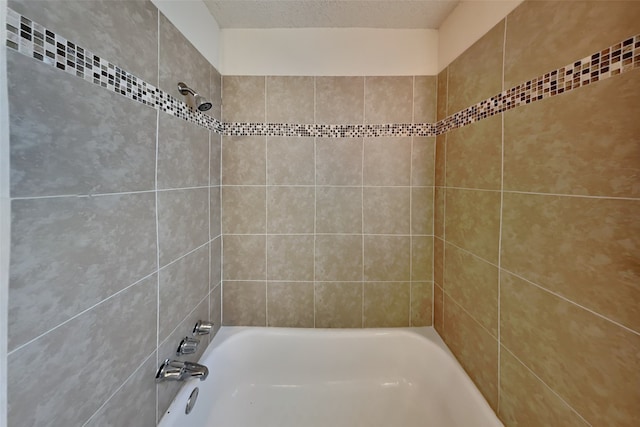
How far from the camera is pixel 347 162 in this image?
1.47m

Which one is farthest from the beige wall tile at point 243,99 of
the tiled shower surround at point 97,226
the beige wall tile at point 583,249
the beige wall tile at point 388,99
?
the beige wall tile at point 583,249

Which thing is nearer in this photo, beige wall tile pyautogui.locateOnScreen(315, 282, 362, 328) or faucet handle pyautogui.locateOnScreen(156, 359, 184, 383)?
faucet handle pyautogui.locateOnScreen(156, 359, 184, 383)

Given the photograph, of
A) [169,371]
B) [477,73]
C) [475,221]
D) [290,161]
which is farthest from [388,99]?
[169,371]

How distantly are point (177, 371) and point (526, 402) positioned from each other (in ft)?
4.19

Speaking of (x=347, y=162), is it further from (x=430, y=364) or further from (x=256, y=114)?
(x=430, y=364)

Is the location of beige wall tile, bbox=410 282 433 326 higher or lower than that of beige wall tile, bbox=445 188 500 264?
lower

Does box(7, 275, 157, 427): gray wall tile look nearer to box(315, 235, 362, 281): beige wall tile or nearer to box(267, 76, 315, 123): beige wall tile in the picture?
box(315, 235, 362, 281): beige wall tile

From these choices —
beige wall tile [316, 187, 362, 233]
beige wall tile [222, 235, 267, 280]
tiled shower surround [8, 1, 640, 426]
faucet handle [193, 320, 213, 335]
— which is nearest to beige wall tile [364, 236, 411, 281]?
tiled shower surround [8, 1, 640, 426]

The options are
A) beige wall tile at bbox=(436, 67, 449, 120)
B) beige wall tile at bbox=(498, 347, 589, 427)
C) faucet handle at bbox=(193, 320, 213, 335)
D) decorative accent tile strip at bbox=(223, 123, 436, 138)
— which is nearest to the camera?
beige wall tile at bbox=(498, 347, 589, 427)

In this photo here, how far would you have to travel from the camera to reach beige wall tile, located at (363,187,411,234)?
1480 mm

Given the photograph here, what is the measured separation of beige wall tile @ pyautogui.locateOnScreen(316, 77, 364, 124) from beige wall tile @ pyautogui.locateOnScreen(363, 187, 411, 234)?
464 millimetres

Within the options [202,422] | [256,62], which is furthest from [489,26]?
[202,422]

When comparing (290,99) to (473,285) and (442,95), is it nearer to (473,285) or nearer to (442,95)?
(442,95)

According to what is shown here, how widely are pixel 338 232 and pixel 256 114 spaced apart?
0.89 metres
